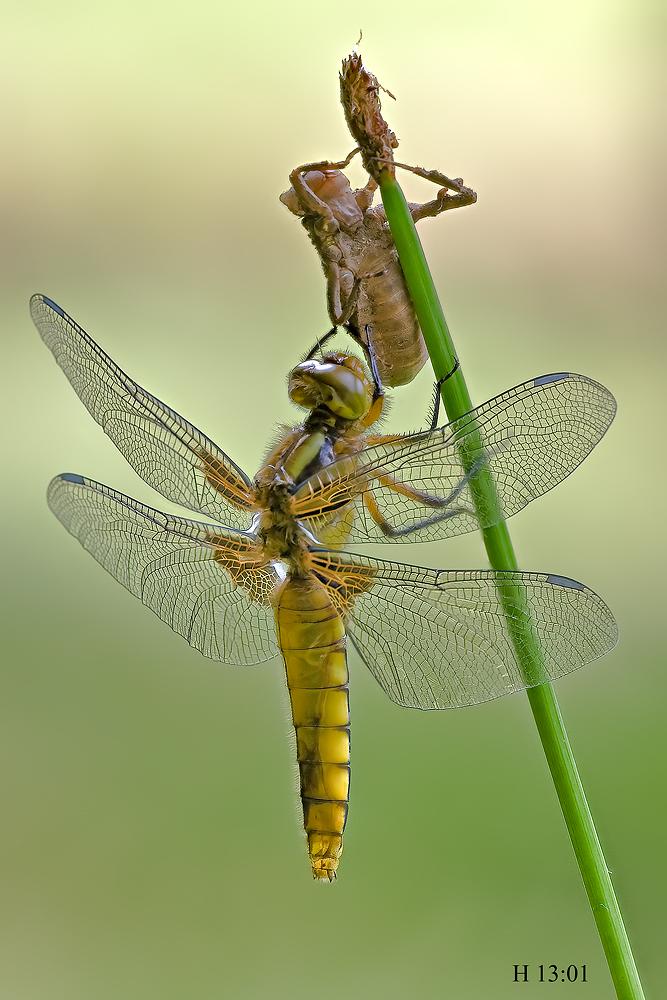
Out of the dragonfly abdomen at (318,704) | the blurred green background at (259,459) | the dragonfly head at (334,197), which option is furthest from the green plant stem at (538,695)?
the blurred green background at (259,459)

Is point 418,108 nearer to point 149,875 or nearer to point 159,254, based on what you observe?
point 159,254

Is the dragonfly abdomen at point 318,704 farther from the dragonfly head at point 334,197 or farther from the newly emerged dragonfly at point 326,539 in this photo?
the dragonfly head at point 334,197

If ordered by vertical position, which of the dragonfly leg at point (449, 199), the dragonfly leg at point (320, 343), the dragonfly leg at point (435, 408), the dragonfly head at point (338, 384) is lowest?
the dragonfly leg at point (435, 408)

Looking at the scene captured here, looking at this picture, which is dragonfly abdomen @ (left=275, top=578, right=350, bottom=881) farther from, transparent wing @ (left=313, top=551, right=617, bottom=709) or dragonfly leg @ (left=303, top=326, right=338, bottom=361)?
dragonfly leg @ (left=303, top=326, right=338, bottom=361)

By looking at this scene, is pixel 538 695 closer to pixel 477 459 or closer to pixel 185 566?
pixel 477 459

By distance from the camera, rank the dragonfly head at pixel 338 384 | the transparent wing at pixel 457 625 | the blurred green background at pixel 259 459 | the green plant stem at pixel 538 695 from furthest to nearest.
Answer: the blurred green background at pixel 259 459, the dragonfly head at pixel 338 384, the transparent wing at pixel 457 625, the green plant stem at pixel 538 695

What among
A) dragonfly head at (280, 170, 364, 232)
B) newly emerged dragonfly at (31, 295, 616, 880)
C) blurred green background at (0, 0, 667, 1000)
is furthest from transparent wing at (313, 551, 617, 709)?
blurred green background at (0, 0, 667, 1000)

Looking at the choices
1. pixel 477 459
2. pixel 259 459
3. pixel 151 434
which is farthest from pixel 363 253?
pixel 259 459
